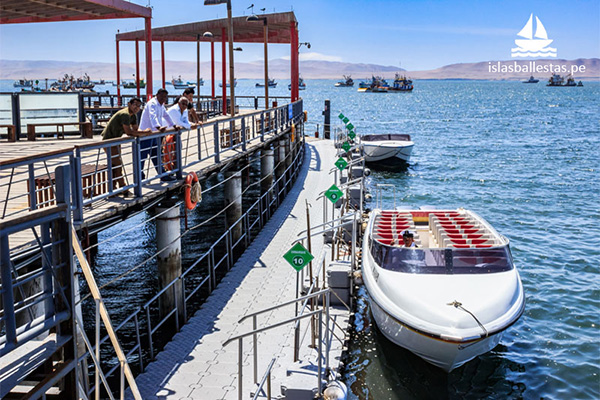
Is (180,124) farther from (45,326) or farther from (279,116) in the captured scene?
(279,116)

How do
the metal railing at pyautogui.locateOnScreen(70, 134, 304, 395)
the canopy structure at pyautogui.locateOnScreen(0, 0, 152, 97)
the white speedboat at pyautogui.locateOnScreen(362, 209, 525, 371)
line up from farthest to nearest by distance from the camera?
the canopy structure at pyautogui.locateOnScreen(0, 0, 152, 97), the white speedboat at pyautogui.locateOnScreen(362, 209, 525, 371), the metal railing at pyautogui.locateOnScreen(70, 134, 304, 395)

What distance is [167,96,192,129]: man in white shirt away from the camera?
13.0m

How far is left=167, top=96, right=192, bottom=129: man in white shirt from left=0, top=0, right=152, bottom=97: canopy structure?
20.0ft

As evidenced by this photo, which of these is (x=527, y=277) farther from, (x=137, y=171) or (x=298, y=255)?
(x=137, y=171)

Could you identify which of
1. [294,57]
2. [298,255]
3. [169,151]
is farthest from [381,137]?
[298,255]

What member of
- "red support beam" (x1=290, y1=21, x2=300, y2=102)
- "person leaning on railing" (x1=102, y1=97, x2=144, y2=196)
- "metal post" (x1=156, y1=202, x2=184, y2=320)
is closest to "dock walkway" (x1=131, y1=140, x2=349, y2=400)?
"metal post" (x1=156, y1=202, x2=184, y2=320)

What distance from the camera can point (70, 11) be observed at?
760 inches

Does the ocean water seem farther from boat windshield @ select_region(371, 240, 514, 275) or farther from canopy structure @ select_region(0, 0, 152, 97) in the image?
canopy structure @ select_region(0, 0, 152, 97)

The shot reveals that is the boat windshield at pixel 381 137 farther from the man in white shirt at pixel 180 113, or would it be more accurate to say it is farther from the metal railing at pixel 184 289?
the man in white shirt at pixel 180 113

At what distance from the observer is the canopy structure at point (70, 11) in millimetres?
17422

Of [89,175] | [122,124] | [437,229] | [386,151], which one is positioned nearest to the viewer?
[89,175]

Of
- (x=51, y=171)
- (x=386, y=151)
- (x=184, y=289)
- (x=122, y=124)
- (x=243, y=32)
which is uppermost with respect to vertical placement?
(x=243, y=32)

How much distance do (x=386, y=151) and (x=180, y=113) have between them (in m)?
26.5

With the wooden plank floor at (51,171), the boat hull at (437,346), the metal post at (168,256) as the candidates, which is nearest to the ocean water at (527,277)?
the boat hull at (437,346)
